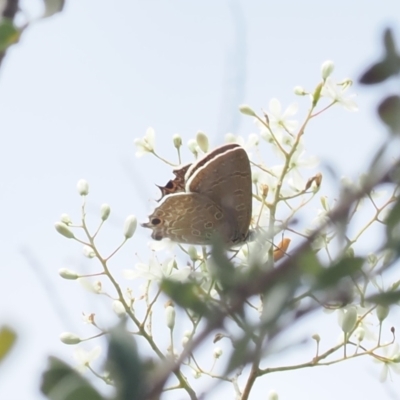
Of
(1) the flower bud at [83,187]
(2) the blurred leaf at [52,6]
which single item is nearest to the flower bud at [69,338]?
(1) the flower bud at [83,187]

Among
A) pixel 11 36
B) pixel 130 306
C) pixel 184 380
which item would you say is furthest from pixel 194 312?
pixel 130 306

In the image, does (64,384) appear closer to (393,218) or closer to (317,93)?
(393,218)

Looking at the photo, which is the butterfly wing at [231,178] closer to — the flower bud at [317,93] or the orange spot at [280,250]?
the orange spot at [280,250]

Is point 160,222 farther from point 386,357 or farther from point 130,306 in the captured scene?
point 386,357

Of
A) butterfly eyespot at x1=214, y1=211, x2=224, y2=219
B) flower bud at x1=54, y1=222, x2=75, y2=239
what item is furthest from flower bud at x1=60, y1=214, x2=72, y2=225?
butterfly eyespot at x1=214, y1=211, x2=224, y2=219

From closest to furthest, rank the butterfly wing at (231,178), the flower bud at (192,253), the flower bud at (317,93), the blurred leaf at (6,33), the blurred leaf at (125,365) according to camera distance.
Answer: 1. the blurred leaf at (125,365)
2. the blurred leaf at (6,33)
3. the butterfly wing at (231,178)
4. the flower bud at (192,253)
5. the flower bud at (317,93)

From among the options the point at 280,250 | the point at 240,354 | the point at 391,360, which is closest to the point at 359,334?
the point at 391,360
